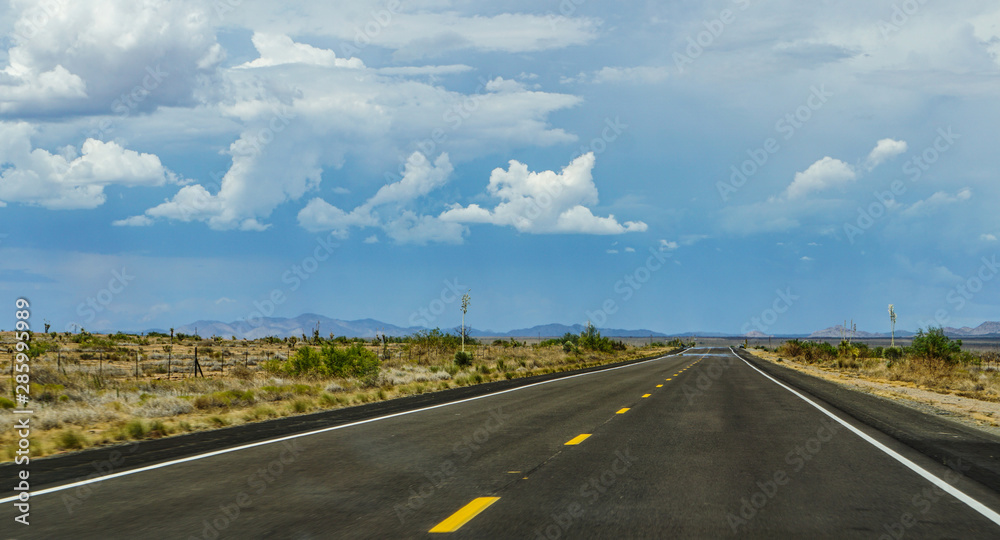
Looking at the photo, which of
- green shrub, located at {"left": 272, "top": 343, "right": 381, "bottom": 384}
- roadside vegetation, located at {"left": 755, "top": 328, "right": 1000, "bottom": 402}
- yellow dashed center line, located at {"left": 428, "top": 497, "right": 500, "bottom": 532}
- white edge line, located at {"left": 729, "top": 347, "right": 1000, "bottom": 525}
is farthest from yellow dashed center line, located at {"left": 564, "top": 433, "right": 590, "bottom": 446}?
green shrub, located at {"left": 272, "top": 343, "right": 381, "bottom": 384}

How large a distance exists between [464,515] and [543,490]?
137 cm

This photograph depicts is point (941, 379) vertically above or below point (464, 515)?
below

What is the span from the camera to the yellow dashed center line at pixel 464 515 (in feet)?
20.2

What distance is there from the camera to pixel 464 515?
6.58 meters

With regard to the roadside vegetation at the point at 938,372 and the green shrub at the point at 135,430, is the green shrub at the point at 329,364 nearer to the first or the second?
the green shrub at the point at 135,430

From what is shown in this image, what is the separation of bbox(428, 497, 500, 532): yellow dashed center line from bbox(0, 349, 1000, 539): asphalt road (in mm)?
20

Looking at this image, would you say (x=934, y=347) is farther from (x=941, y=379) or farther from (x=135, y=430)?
(x=135, y=430)

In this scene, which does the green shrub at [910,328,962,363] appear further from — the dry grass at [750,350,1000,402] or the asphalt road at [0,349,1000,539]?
the asphalt road at [0,349,1000,539]

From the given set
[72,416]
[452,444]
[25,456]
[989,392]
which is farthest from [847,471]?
[989,392]

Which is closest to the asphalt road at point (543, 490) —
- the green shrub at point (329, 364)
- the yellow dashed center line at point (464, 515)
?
the yellow dashed center line at point (464, 515)

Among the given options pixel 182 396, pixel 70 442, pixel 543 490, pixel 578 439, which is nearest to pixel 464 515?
pixel 543 490

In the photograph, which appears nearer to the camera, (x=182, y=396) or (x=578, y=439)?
(x=578, y=439)

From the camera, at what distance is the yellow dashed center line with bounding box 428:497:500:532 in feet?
20.2

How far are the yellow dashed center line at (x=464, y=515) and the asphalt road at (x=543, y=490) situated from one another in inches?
0.8
